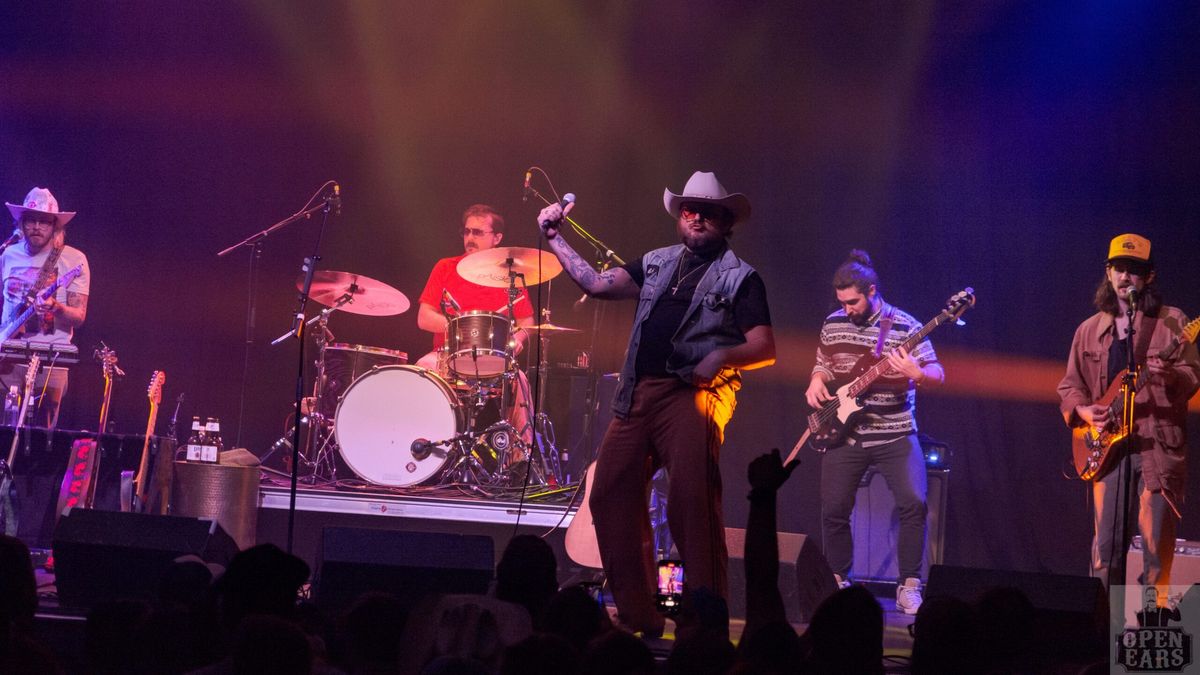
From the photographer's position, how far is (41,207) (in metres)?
10.8

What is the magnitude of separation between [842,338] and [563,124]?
388 centimetres

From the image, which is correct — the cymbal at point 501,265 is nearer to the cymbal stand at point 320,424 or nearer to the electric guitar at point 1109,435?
the cymbal stand at point 320,424

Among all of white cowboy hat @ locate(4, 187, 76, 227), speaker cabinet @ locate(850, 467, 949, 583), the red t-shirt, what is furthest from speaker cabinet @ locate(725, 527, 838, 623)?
white cowboy hat @ locate(4, 187, 76, 227)

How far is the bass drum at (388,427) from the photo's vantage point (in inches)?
391

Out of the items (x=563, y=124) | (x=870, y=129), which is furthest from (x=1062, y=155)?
(x=563, y=124)

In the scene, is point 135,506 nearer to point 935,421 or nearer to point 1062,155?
point 935,421

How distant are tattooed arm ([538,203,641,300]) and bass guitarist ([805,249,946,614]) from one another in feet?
12.6

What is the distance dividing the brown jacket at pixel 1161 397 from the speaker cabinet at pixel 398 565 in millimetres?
4586

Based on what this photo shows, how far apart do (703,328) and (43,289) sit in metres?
7.04

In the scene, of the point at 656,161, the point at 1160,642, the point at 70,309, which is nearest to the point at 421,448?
the point at 70,309

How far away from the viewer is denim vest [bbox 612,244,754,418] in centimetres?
588

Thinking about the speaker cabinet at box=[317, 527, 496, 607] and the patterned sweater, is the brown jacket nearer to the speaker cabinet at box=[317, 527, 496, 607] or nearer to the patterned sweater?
the patterned sweater

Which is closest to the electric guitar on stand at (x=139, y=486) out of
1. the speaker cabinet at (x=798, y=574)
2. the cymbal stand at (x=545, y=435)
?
the cymbal stand at (x=545, y=435)

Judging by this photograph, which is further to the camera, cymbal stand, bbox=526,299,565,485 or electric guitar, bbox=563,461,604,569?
cymbal stand, bbox=526,299,565,485
